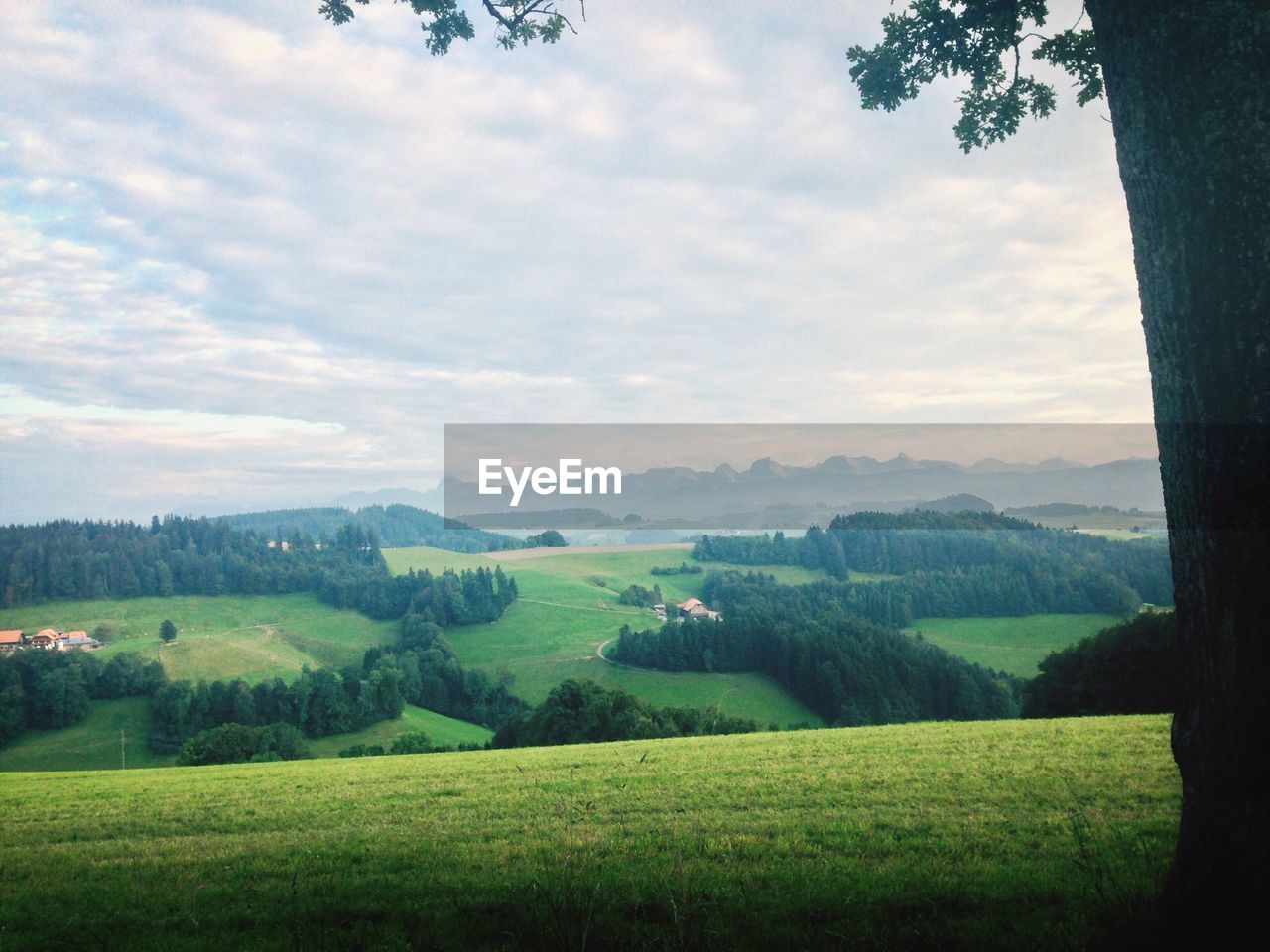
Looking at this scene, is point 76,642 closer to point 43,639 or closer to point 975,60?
point 43,639

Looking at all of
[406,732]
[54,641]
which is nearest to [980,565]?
[406,732]

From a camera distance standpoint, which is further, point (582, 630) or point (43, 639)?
A: point (582, 630)

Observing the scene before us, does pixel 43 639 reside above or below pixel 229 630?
above

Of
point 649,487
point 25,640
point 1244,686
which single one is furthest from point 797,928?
point 25,640

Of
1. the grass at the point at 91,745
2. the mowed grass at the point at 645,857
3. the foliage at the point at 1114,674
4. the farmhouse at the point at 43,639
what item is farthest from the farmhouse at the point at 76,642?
the foliage at the point at 1114,674

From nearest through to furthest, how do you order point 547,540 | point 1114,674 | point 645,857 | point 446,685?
1. point 645,857
2. point 1114,674
3. point 446,685
4. point 547,540

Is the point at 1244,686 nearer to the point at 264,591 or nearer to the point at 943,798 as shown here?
the point at 943,798

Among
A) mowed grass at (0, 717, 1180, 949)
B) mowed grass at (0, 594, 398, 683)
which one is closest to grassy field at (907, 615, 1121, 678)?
mowed grass at (0, 717, 1180, 949)

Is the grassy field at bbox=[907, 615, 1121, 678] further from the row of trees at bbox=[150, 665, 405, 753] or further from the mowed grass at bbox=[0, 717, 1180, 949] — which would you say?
the mowed grass at bbox=[0, 717, 1180, 949]
